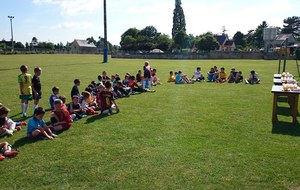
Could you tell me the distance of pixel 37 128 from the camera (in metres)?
7.67

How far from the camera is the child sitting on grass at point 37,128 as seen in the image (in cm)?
755

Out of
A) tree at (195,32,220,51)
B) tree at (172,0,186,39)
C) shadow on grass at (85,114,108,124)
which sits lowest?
shadow on grass at (85,114,108,124)

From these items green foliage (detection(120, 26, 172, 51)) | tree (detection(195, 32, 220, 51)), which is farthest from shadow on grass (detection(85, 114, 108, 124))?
green foliage (detection(120, 26, 172, 51))

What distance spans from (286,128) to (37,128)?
688 centimetres

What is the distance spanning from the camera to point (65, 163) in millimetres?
6051

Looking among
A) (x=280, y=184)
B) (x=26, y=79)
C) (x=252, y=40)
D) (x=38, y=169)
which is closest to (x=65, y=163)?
(x=38, y=169)

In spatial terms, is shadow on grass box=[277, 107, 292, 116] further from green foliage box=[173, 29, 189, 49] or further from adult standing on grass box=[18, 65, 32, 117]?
green foliage box=[173, 29, 189, 49]

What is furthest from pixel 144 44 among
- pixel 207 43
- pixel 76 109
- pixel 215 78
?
pixel 76 109

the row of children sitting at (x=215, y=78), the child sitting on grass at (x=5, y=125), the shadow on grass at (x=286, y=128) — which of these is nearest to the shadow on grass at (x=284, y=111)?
the shadow on grass at (x=286, y=128)

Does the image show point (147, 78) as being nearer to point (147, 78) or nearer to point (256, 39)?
point (147, 78)

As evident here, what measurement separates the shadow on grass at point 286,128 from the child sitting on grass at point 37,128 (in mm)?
6078

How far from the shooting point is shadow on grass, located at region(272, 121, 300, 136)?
809cm

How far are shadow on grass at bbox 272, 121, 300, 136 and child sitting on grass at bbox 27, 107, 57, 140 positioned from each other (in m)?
6.08

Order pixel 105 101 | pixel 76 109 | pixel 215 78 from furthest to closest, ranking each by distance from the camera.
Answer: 1. pixel 215 78
2. pixel 105 101
3. pixel 76 109
